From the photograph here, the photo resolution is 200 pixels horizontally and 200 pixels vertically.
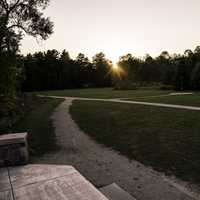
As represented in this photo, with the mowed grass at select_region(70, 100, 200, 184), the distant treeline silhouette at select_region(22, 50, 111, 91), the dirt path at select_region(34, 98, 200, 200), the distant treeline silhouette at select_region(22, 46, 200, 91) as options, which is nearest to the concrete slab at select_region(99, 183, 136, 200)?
the dirt path at select_region(34, 98, 200, 200)

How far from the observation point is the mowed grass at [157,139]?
14.7 feet

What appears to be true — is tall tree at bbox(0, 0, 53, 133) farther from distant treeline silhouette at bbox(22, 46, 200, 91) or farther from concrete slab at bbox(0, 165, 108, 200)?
distant treeline silhouette at bbox(22, 46, 200, 91)

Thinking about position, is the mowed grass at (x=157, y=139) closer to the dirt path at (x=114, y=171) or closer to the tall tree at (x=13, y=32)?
the dirt path at (x=114, y=171)

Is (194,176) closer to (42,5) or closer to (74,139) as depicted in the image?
(74,139)

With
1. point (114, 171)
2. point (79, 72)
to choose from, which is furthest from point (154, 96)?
point (79, 72)

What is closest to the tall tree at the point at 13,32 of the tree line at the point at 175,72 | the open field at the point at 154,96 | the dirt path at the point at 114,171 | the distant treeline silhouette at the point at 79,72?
the dirt path at the point at 114,171

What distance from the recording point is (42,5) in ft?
54.8

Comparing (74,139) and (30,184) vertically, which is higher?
(30,184)

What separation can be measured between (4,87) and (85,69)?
51950 mm

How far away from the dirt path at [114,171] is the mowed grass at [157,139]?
346 millimetres

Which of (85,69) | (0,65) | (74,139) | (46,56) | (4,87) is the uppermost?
(46,56)

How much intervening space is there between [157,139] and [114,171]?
252cm

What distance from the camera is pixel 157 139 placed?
20.8 feet

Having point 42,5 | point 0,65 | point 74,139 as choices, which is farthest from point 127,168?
point 42,5
